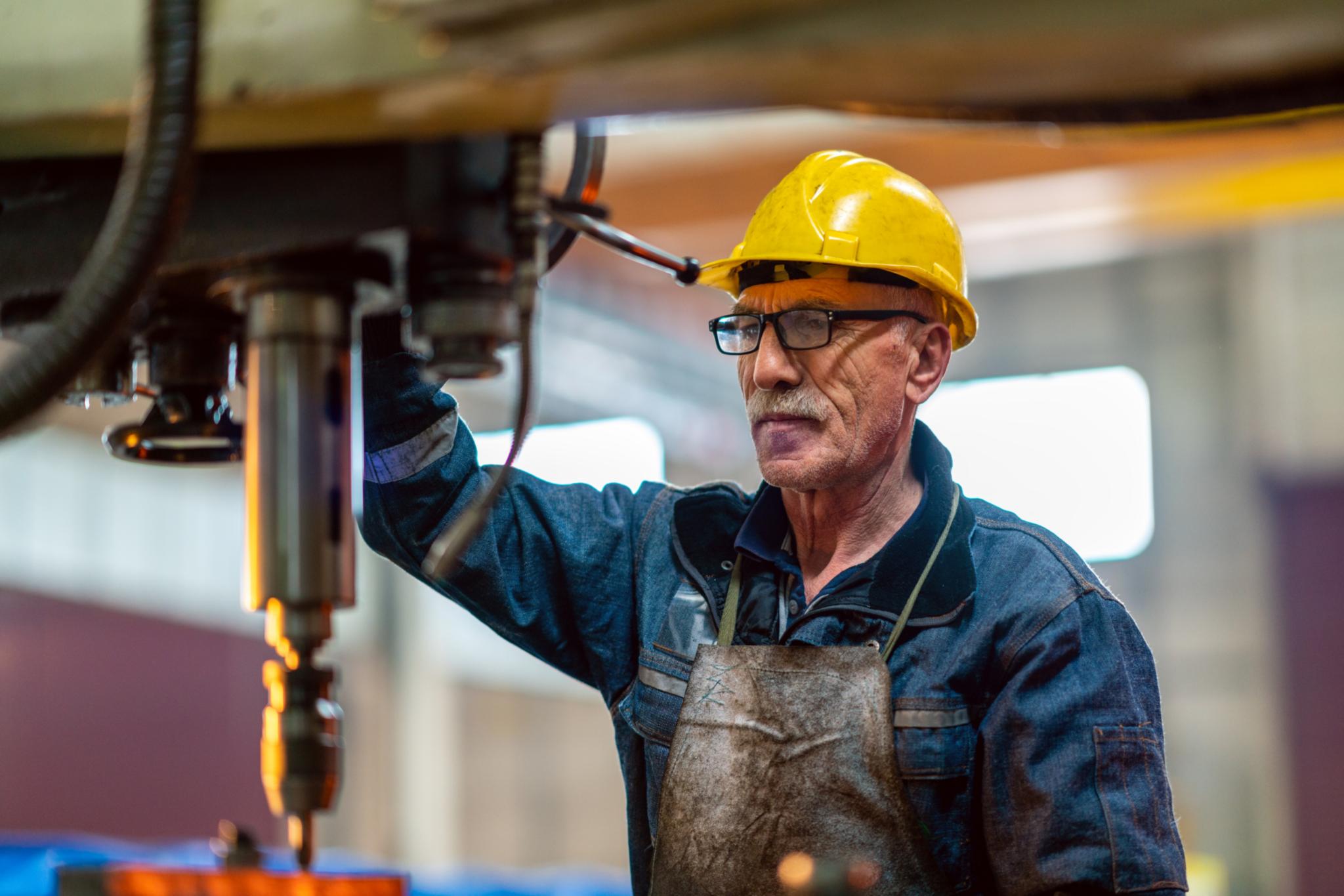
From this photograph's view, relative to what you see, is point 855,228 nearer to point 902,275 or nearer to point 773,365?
point 902,275

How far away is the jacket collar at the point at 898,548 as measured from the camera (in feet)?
5.65

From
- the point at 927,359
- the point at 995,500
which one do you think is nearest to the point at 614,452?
the point at 995,500

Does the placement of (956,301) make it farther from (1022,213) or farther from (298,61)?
(1022,213)

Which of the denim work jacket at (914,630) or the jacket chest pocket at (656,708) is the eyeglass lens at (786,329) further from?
the jacket chest pocket at (656,708)

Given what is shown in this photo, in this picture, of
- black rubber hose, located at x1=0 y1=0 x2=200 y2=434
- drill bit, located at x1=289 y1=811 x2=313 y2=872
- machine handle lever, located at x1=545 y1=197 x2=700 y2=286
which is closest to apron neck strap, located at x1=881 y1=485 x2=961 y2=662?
machine handle lever, located at x1=545 y1=197 x2=700 y2=286

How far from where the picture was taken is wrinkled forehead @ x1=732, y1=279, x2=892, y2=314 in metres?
1.82

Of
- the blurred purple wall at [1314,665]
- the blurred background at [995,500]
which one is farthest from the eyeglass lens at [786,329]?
the blurred purple wall at [1314,665]

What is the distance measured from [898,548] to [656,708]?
349 mm

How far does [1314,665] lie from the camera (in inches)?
285

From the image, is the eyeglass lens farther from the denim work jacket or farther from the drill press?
the drill press

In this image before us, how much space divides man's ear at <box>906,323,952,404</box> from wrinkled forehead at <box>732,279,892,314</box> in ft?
0.29

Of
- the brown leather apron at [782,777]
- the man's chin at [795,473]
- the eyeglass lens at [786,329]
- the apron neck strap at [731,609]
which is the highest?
the eyeglass lens at [786,329]

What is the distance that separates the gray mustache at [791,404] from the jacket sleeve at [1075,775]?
37cm

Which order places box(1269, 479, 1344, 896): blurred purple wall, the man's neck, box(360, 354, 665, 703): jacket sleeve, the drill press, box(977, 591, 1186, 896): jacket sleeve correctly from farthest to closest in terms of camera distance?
box(1269, 479, 1344, 896): blurred purple wall, the man's neck, box(360, 354, 665, 703): jacket sleeve, box(977, 591, 1186, 896): jacket sleeve, the drill press
